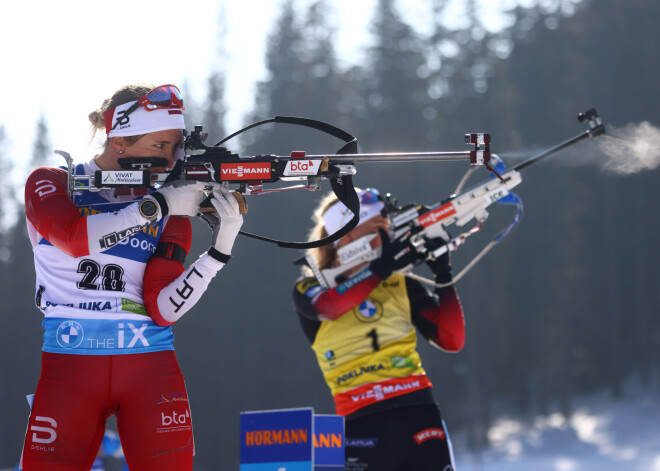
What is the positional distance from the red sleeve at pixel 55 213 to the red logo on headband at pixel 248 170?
2.16ft

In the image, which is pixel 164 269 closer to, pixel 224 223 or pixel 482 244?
pixel 224 223

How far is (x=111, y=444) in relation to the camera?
18.6 ft

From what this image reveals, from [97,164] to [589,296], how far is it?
34.6 m

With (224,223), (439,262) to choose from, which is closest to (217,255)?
(224,223)

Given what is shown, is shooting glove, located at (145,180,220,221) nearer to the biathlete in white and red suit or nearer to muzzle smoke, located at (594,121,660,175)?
the biathlete in white and red suit

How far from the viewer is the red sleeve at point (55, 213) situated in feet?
10.3

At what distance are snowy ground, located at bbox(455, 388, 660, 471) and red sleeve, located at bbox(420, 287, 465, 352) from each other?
1882 centimetres

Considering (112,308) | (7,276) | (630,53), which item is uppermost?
(630,53)

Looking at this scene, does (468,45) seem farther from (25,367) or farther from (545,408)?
(25,367)

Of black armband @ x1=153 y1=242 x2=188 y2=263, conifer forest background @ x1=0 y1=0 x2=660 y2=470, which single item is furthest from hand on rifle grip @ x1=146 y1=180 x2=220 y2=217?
conifer forest background @ x1=0 y1=0 x2=660 y2=470

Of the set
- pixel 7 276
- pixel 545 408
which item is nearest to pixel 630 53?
pixel 545 408

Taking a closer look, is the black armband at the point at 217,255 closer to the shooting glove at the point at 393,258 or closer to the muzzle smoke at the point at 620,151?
the shooting glove at the point at 393,258

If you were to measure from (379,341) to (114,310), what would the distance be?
1987 millimetres

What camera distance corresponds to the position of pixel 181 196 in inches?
134
